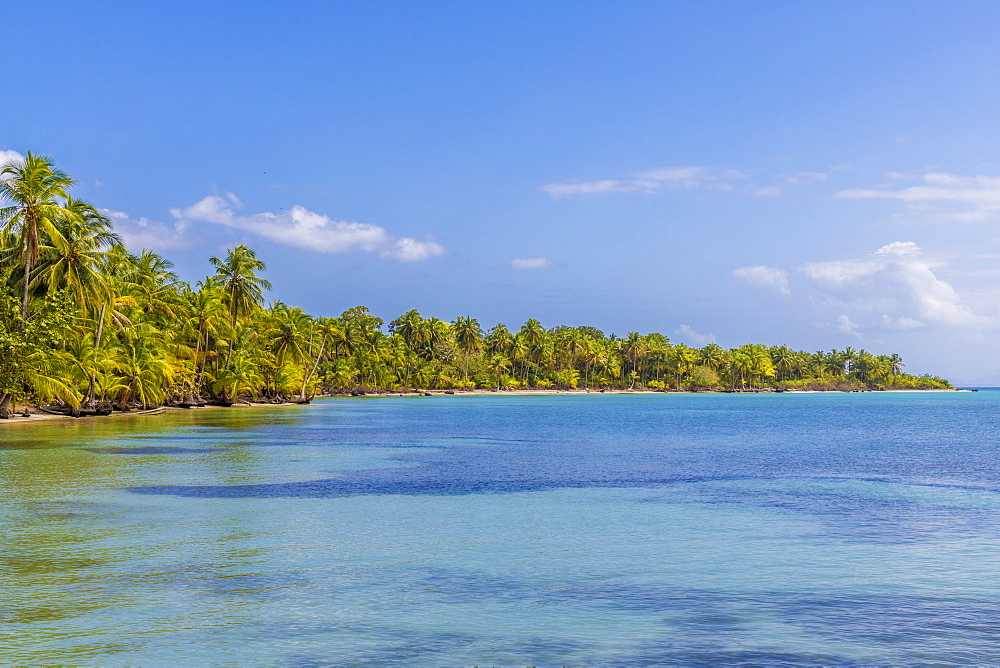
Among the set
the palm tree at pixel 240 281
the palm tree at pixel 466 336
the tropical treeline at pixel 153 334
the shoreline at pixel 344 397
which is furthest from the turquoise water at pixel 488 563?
the palm tree at pixel 466 336

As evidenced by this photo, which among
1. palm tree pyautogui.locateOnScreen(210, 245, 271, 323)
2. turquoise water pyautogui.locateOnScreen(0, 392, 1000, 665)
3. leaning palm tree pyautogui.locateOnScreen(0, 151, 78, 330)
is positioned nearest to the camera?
turquoise water pyautogui.locateOnScreen(0, 392, 1000, 665)

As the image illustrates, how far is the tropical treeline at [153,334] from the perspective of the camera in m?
41.5

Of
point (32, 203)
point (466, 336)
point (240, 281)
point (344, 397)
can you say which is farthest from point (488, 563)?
point (466, 336)

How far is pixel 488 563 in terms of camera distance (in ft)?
43.2

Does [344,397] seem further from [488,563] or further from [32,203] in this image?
[488,563]

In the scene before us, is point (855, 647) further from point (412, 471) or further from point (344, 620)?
point (412, 471)

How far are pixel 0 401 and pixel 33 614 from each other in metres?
41.7

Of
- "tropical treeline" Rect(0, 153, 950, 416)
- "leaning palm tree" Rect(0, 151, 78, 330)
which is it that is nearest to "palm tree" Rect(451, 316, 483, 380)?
"tropical treeline" Rect(0, 153, 950, 416)

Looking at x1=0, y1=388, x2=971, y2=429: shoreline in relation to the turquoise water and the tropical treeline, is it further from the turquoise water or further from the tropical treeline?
the turquoise water

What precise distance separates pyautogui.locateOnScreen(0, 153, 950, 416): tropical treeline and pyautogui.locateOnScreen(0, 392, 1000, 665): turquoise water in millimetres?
16057

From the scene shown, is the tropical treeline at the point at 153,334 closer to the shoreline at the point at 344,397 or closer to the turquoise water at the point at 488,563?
the shoreline at the point at 344,397

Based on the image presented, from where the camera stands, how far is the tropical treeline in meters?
41.5

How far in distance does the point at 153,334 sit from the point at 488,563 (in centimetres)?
5240

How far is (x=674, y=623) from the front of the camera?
9.80 m
